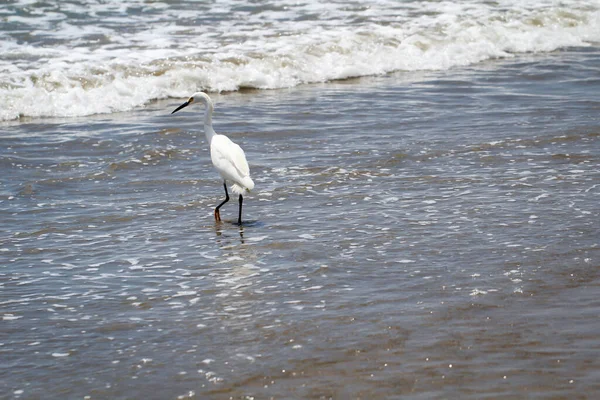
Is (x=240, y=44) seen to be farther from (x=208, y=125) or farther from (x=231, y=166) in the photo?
(x=231, y=166)

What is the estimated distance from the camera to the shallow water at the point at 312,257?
14.4 ft

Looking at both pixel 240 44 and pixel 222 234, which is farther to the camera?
pixel 240 44

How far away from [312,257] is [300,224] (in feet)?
2.73

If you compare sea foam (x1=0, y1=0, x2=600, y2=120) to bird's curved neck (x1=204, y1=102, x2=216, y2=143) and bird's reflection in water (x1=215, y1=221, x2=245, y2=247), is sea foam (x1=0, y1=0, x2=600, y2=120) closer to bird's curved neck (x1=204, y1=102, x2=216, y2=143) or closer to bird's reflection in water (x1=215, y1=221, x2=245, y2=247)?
bird's curved neck (x1=204, y1=102, x2=216, y2=143)

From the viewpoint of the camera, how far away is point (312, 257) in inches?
241

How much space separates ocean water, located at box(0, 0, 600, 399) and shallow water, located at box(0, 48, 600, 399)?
20 mm

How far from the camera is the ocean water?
4.46 metres

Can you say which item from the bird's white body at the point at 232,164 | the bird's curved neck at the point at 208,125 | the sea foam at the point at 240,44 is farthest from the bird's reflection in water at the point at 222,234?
the sea foam at the point at 240,44

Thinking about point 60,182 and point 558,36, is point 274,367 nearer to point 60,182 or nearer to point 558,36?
point 60,182

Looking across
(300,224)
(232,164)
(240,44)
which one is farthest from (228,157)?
(240,44)

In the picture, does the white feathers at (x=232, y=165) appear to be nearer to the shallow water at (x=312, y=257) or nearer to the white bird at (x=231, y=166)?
the white bird at (x=231, y=166)

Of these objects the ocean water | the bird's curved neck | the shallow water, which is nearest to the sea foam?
the ocean water

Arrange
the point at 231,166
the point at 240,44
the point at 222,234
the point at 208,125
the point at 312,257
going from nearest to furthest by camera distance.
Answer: the point at 312,257 → the point at 222,234 → the point at 231,166 → the point at 208,125 → the point at 240,44

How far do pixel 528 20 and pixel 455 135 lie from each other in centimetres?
848
